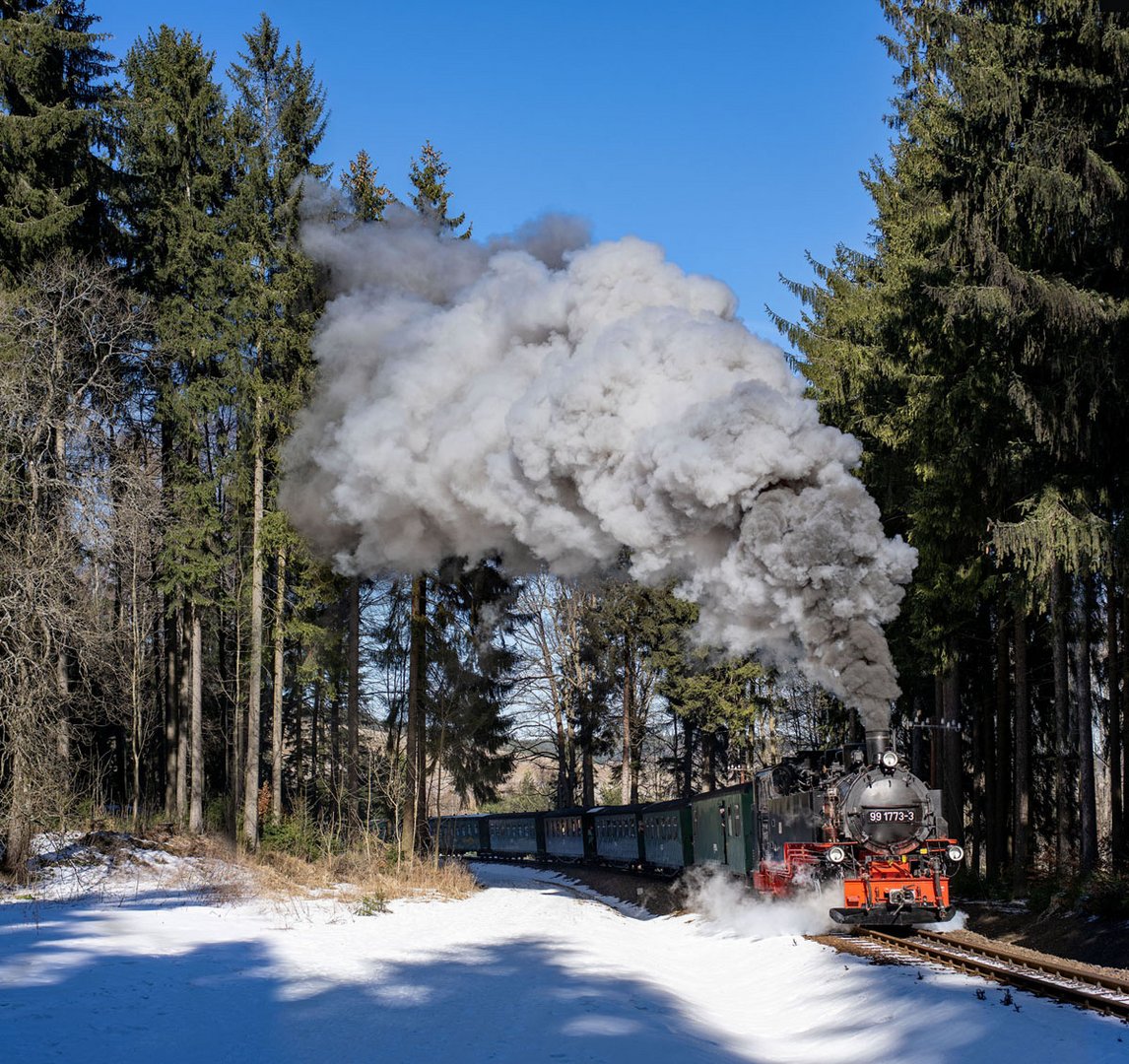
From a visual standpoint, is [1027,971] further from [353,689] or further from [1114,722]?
[353,689]

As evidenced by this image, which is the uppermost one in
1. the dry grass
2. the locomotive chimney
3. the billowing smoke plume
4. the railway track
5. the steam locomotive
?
the billowing smoke plume

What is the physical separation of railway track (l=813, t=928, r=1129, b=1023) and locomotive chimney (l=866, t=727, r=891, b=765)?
78.8 inches

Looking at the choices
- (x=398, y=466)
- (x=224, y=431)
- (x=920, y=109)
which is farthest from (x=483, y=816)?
(x=920, y=109)

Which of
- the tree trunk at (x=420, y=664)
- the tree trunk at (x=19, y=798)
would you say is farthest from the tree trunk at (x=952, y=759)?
the tree trunk at (x=19, y=798)

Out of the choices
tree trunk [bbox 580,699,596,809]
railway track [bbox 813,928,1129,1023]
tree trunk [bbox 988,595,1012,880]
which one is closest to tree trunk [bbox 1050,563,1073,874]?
tree trunk [bbox 988,595,1012,880]

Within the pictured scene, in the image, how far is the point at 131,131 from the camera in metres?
23.8

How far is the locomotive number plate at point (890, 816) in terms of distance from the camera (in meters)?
12.8

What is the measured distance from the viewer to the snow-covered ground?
7.00 m

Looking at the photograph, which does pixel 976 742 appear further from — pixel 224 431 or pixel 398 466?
pixel 224 431

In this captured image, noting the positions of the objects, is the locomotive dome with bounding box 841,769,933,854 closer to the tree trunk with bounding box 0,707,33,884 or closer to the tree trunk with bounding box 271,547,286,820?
the tree trunk with bounding box 0,707,33,884

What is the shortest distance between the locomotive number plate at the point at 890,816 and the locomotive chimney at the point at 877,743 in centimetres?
56

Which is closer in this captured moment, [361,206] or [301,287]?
[301,287]

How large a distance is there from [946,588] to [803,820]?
6.12 metres

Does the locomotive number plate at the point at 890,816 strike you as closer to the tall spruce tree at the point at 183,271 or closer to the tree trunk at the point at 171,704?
the tall spruce tree at the point at 183,271
